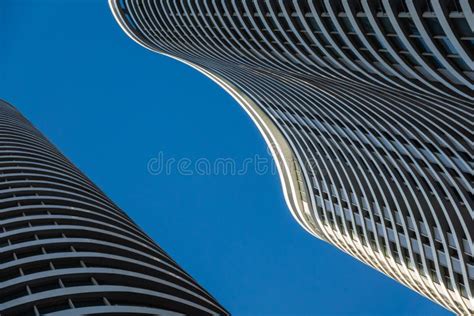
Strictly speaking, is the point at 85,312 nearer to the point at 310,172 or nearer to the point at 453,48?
the point at 453,48

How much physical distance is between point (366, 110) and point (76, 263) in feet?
103

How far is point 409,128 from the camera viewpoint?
46094 millimetres

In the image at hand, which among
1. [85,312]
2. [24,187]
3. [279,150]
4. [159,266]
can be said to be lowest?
[85,312]

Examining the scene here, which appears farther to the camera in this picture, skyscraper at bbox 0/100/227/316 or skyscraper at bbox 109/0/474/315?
skyscraper at bbox 0/100/227/316

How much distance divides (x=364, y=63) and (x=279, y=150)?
144 ft

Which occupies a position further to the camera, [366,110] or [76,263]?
[366,110]

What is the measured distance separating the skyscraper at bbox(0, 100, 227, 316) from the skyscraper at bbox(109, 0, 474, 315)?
63.3 feet

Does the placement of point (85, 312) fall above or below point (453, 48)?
below

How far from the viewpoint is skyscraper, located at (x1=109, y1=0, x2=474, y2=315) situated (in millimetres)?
27391

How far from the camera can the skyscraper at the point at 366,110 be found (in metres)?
27.4

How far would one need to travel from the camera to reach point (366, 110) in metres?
50.5

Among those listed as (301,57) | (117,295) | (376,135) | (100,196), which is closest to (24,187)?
(100,196)

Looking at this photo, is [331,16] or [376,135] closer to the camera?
[331,16]

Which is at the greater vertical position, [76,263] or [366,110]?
[366,110]
